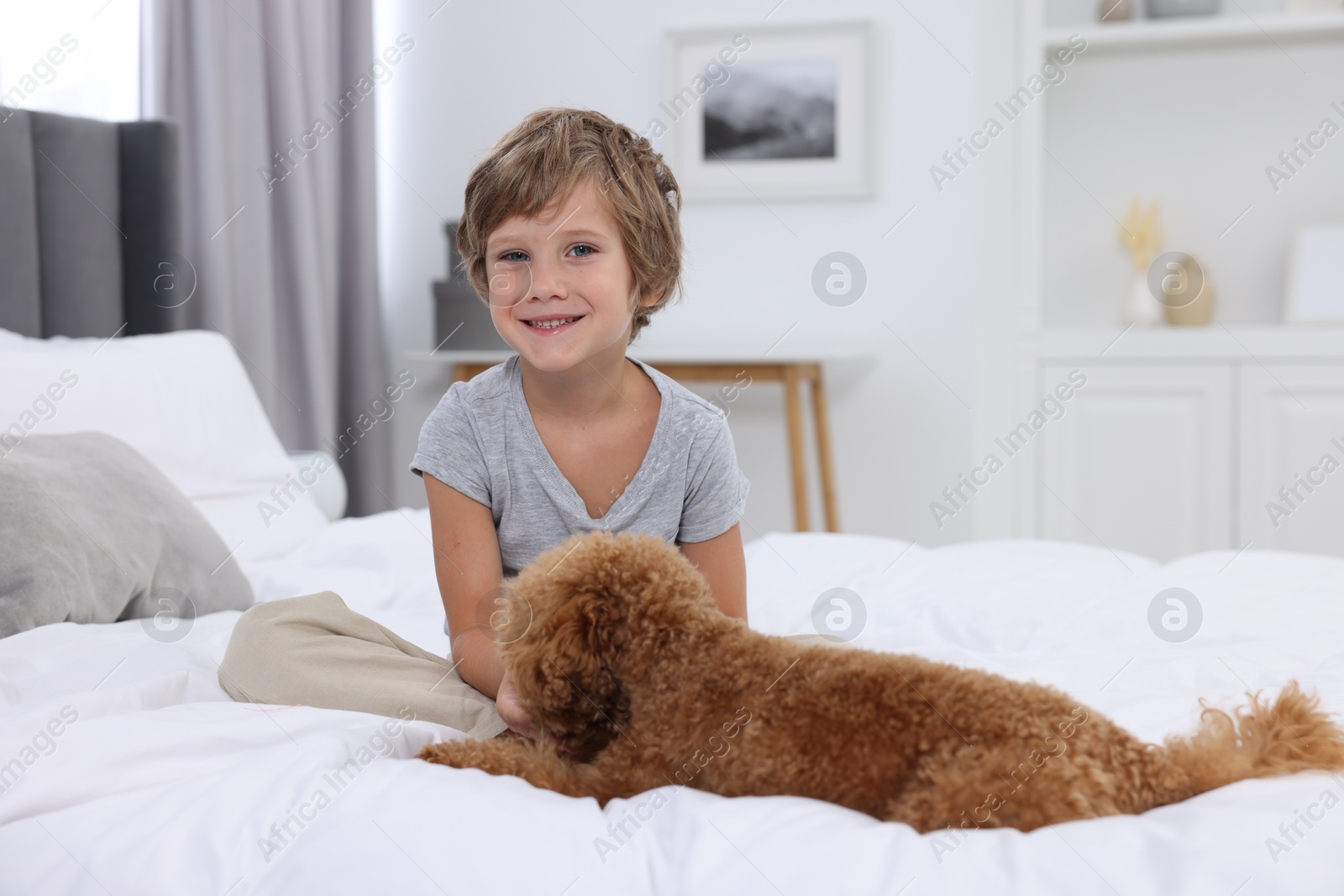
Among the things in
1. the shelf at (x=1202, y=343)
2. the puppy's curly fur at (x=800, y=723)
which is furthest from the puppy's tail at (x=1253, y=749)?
the shelf at (x=1202, y=343)

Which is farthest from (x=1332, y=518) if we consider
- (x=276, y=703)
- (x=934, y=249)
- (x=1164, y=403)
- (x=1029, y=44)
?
(x=276, y=703)

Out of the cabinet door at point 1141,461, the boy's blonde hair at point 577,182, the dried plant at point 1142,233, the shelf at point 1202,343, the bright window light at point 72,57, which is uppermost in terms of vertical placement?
the bright window light at point 72,57

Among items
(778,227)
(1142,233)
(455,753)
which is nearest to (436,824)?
(455,753)

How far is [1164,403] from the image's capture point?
3006 mm

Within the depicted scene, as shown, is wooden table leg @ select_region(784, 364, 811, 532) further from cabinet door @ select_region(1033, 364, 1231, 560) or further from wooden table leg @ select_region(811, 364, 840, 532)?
cabinet door @ select_region(1033, 364, 1231, 560)

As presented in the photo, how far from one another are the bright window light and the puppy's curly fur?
5.93 ft

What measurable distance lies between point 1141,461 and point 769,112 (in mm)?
1444

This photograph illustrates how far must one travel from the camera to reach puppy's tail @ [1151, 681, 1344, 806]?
0.68 meters

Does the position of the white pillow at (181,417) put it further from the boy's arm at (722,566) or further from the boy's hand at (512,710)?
the boy's hand at (512,710)

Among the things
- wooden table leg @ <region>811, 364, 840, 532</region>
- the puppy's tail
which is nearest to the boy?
the puppy's tail

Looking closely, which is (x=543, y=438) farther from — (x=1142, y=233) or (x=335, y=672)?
(x=1142, y=233)

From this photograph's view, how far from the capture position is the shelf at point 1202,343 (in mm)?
2883

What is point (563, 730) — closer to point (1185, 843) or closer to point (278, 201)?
point (1185, 843)

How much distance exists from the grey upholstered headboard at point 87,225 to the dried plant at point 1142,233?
101 inches
